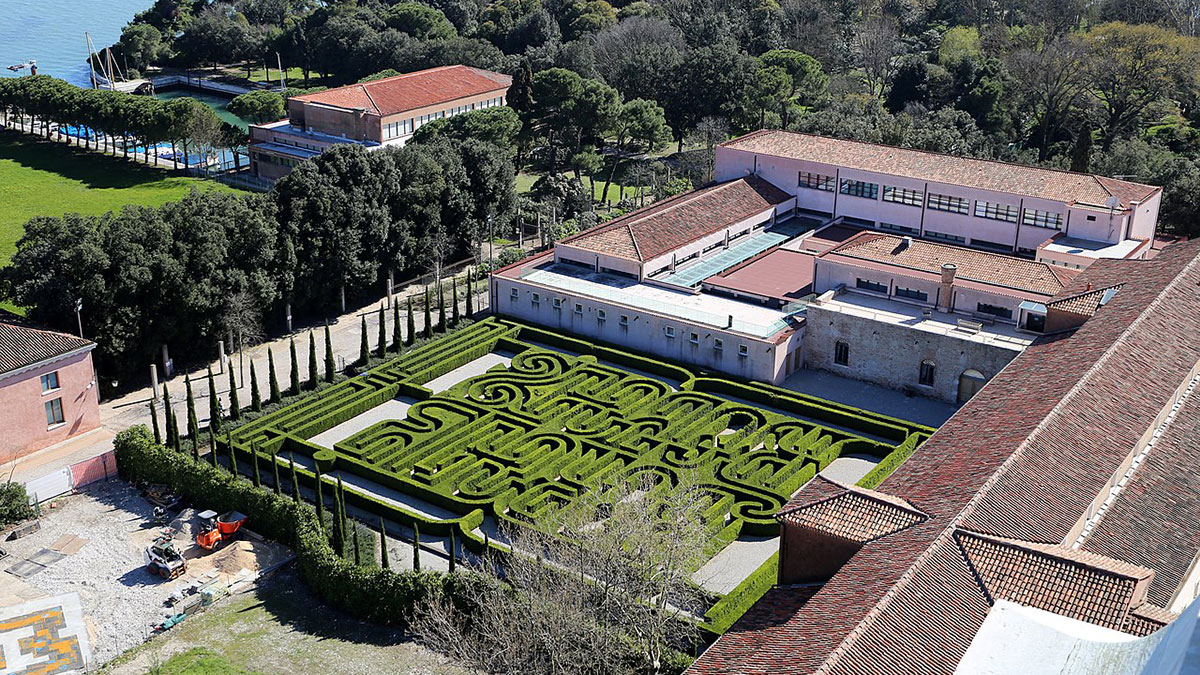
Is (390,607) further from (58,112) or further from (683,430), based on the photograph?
(58,112)

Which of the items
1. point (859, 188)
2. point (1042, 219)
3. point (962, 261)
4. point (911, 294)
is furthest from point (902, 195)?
point (911, 294)

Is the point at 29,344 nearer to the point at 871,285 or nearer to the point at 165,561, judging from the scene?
the point at 165,561

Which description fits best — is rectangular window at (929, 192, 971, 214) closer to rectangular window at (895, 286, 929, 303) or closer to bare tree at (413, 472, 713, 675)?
rectangular window at (895, 286, 929, 303)

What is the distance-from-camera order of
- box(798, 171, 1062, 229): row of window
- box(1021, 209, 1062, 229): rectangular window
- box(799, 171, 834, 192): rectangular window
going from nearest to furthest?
box(1021, 209, 1062, 229): rectangular window, box(798, 171, 1062, 229): row of window, box(799, 171, 834, 192): rectangular window

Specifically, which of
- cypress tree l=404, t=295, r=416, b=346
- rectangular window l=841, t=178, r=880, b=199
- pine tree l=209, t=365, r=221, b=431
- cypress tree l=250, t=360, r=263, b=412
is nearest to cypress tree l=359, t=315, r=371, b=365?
cypress tree l=404, t=295, r=416, b=346

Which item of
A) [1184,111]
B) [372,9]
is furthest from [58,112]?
[1184,111]
